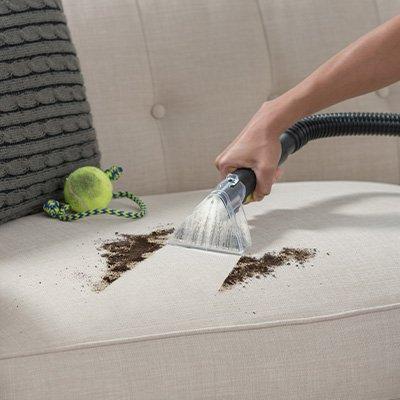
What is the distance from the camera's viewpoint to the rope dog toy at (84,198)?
1.42 meters

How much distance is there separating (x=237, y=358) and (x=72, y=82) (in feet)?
2.16

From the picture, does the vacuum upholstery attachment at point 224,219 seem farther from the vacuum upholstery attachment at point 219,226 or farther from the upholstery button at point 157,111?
the upholstery button at point 157,111

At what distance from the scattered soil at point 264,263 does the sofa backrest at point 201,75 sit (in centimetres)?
59

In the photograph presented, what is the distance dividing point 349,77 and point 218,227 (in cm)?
37

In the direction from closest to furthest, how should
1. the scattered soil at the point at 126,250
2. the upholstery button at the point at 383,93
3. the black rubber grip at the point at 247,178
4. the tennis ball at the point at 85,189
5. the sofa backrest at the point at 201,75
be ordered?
the scattered soil at the point at 126,250, the black rubber grip at the point at 247,178, the tennis ball at the point at 85,189, the sofa backrest at the point at 201,75, the upholstery button at the point at 383,93

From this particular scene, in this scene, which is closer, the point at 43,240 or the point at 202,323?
the point at 202,323

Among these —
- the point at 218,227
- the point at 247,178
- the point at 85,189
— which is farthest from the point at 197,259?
the point at 85,189

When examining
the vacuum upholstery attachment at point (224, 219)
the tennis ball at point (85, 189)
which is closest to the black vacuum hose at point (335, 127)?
the vacuum upholstery attachment at point (224, 219)

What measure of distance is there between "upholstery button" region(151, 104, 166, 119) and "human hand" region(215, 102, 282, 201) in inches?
15.2

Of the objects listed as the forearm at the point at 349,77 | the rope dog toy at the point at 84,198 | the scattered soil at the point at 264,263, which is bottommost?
the scattered soil at the point at 264,263

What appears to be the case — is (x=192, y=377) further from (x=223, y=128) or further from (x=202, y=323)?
(x=223, y=128)

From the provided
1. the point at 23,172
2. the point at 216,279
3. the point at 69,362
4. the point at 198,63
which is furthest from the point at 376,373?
the point at 198,63

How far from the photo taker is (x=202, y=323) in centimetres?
106

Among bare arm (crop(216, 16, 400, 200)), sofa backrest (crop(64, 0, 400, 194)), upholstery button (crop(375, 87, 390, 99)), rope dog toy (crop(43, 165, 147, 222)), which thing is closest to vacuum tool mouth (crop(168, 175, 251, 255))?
bare arm (crop(216, 16, 400, 200))
